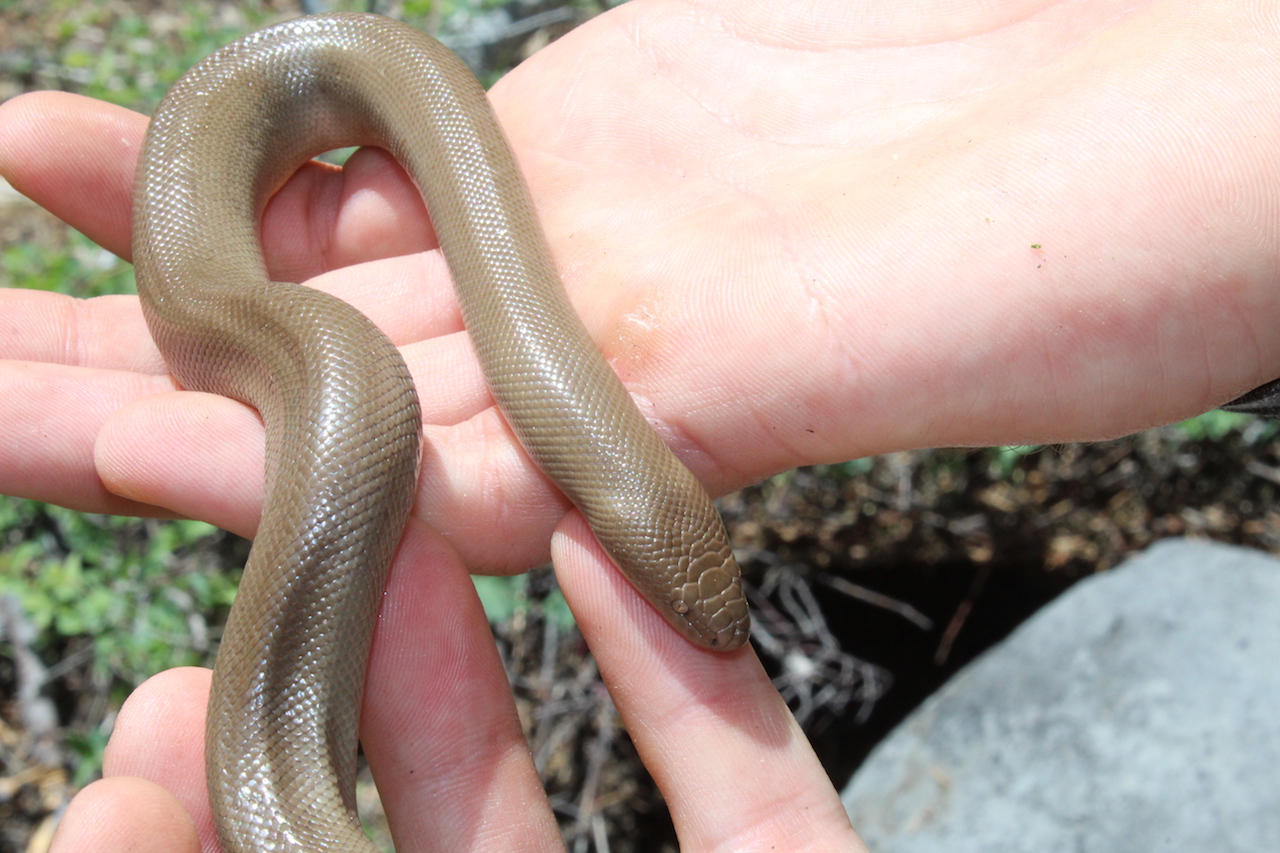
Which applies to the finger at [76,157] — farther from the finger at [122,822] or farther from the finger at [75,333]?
the finger at [122,822]

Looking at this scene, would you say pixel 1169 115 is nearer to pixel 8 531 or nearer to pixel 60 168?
pixel 60 168

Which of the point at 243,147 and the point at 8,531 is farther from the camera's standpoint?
the point at 8,531

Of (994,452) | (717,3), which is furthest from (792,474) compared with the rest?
(717,3)

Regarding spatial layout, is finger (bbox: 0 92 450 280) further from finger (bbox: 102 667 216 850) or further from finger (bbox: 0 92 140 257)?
finger (bbox: 102 667 216 850)

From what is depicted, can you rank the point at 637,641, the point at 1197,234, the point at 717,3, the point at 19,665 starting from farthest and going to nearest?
1. the point at 19,665
2. the point at 717,3
3. the point at 637,641
4. the point at 1197,234

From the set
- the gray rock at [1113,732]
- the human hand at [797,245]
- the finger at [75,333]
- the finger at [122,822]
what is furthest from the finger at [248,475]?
the gray rock at [1113,732]

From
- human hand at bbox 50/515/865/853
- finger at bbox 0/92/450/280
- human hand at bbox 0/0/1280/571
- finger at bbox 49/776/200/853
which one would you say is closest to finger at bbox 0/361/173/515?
human hand at bbox 0/0/1280/571
